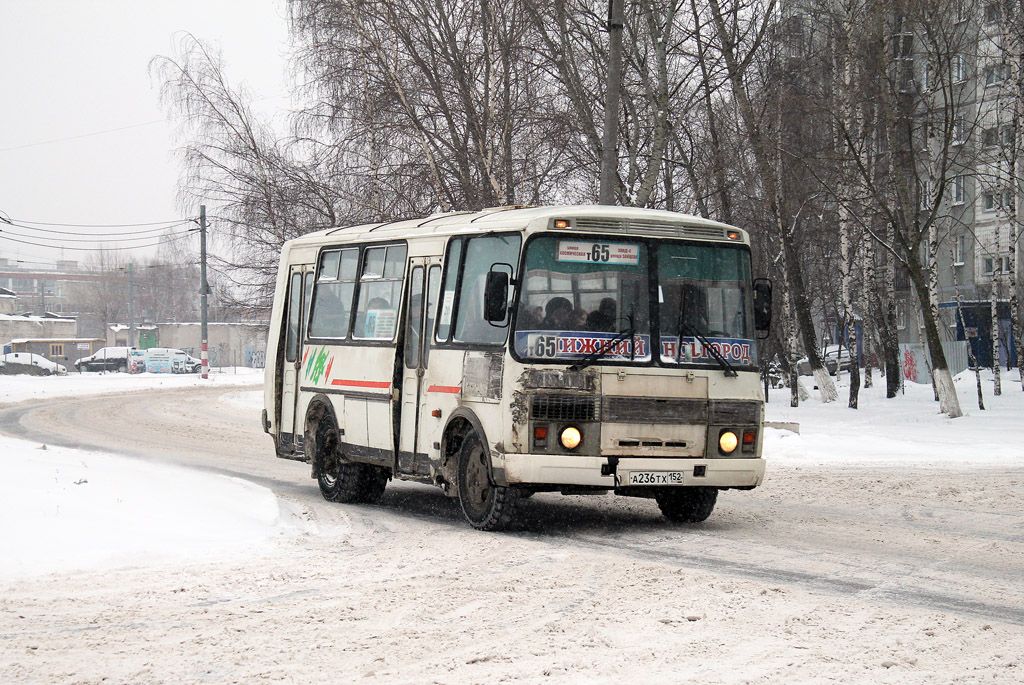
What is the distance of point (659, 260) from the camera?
461 inches

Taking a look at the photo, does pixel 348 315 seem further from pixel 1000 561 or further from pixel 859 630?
pixel 859 630

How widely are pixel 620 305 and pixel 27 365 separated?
6609cm

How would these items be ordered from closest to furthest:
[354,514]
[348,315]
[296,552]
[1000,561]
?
[1000,561], [296,552], [354,514], [348,315]

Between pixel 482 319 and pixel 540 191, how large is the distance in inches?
745

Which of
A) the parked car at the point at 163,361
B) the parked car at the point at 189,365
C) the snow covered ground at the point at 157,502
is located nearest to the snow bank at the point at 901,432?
the snow covered ground at the point at 157,502

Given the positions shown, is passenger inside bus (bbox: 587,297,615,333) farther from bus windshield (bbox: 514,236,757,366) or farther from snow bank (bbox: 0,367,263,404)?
snow bank (bbox: 0,367,263,404)

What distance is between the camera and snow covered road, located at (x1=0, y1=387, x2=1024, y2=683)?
6.54 m

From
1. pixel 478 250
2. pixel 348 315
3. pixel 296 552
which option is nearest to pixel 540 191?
pixel 348 315

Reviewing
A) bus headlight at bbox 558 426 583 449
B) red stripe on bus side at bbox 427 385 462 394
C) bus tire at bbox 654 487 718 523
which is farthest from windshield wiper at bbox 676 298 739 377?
A: red stripe on bus side at bbox 427 385 462 394

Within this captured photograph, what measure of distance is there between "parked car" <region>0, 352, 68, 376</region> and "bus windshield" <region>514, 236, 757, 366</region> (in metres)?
65.1

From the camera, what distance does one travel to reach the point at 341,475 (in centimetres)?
1505

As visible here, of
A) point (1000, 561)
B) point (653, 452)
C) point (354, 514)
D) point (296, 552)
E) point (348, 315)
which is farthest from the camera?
point (348, 315)

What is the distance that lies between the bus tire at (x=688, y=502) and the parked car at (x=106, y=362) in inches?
2842

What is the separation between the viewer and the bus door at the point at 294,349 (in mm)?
16312
